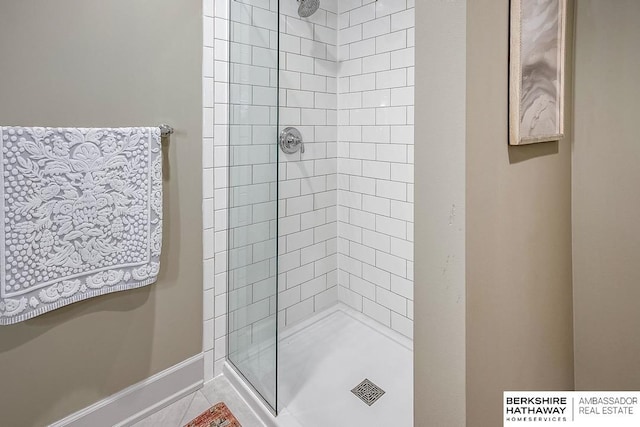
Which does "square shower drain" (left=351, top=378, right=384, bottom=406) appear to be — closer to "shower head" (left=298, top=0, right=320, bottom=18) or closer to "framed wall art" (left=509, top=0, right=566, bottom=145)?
"framed wall art" (left=509, top=0, right=566, bottom=145)

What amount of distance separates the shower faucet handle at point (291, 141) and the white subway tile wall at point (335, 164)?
53 mm

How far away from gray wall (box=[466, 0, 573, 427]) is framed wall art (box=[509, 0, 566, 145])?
24mm

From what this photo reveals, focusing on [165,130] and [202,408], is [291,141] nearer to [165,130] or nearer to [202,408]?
[165,130]

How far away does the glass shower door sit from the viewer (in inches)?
56.0

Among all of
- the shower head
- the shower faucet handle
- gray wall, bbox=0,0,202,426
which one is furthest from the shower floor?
the shower head

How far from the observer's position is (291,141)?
2068 millimetres

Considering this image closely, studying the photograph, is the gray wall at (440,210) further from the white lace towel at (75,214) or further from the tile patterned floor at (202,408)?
the white lace towel at (75,214)

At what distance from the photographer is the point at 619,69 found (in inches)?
46.6

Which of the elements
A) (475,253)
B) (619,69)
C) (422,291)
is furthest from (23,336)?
(619,69)

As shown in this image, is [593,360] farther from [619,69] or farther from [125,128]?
[125,128]

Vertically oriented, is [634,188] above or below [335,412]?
above

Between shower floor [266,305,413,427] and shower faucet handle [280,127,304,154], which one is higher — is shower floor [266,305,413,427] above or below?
below

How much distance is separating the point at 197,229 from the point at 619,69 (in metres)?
1.88

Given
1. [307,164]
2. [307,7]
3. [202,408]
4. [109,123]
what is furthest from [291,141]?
[202,408]
